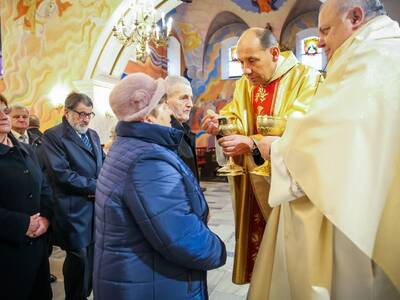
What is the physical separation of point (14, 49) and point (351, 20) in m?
8.07

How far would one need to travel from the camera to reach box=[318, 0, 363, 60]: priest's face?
1.34m

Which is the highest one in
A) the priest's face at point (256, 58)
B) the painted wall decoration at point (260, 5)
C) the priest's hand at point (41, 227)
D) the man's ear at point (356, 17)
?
the painted wall decoration at point (260, 5)

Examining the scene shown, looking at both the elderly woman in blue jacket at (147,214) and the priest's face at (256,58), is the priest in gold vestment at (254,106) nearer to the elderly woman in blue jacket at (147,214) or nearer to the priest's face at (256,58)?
the priest's face at (256,58)

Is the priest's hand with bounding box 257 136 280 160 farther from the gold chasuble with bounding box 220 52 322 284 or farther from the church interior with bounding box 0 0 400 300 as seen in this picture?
the church interior with bounding box 0 0 400 300

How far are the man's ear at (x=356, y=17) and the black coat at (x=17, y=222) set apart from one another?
6.45 ft

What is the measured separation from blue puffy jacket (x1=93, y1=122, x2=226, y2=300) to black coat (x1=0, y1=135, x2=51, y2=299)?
0.79 meters

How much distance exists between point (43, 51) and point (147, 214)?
7.43 metres

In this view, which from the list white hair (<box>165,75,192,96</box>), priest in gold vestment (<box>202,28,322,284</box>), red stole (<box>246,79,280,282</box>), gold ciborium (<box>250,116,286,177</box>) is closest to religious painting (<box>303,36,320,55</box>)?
white hair (<box>165,75,192,96</box>)

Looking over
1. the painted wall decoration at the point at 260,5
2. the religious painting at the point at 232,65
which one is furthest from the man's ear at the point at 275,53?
the religious painting at the point at 232,65

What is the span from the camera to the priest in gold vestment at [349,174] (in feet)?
3.56

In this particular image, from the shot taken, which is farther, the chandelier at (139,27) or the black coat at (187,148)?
the chandelier at (139,27)

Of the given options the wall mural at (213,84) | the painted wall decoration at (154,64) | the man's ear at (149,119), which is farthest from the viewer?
the wall mural at (213,84)

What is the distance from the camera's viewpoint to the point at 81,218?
258 centimetres

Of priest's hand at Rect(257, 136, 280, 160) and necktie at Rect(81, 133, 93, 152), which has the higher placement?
priest's hand at Rect(257, 136, 280, 160)
